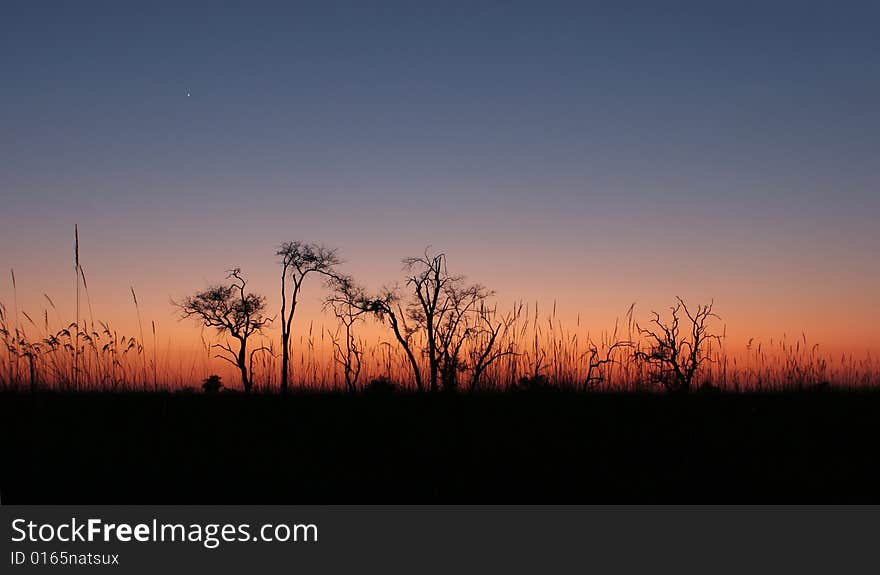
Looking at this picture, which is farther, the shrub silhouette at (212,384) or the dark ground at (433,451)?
the shrub silhouette at (212,384)

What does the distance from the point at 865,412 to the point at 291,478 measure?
938cm

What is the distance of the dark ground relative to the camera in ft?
24.4

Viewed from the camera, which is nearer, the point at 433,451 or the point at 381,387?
the point at 433,451

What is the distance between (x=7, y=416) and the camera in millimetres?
10836

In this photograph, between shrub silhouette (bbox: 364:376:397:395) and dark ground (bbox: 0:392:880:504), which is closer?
dark ground (bbox: 0:392:880:504)

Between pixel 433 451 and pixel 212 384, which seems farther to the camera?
pixel 212 384

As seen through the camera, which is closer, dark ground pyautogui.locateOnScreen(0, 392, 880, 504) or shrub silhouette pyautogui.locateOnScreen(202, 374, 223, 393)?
dark ground pyautogui.locateOnScreen(0, 392, 880, 504)

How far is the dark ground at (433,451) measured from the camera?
743 cm

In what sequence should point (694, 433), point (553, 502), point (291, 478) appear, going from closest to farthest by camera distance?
point (553, 502) → point (291, 478) → point (694, 433)

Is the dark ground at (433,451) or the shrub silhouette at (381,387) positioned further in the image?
the shrub silhouette at (381,387)

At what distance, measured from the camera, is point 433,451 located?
8.99 meters
